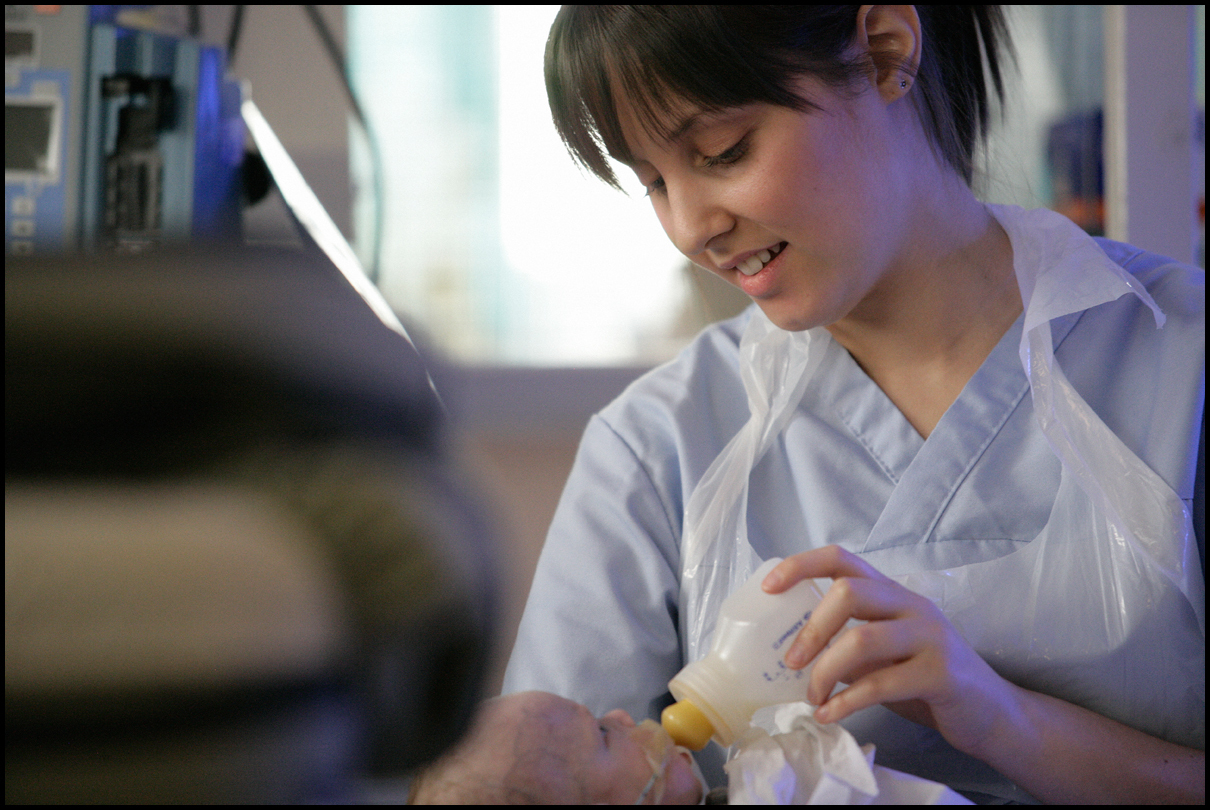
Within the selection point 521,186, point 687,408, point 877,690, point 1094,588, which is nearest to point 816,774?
point 877,690

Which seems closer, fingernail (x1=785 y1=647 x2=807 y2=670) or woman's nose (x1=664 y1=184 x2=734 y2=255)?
fingernail (x1=785 y1=647 x2=807 y2=670)

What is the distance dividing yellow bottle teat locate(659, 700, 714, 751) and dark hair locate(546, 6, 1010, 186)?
0.53 m

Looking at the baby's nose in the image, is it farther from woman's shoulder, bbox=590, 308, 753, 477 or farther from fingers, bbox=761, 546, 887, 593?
woman's shoulder, bbox=590, 308, 753, 477

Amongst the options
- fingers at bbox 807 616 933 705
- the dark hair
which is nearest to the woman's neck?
the dark hair

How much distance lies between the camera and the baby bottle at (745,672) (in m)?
0.74

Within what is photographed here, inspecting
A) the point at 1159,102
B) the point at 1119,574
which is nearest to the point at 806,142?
the point at 1119,574

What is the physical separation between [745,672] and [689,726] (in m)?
0.07

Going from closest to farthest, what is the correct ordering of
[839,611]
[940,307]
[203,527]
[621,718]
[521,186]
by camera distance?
[203,527]
[839,611]
[621,718]
[940,307]
[521,186]

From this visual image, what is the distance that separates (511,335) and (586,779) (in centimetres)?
138

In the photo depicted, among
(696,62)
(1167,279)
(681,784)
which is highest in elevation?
(696,62)

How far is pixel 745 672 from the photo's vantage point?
2.43 feet

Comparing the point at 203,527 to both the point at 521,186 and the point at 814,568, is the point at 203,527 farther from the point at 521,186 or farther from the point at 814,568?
the point at 521,186

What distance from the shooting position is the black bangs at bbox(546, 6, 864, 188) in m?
0.81

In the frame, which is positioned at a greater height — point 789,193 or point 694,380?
point 789,193
